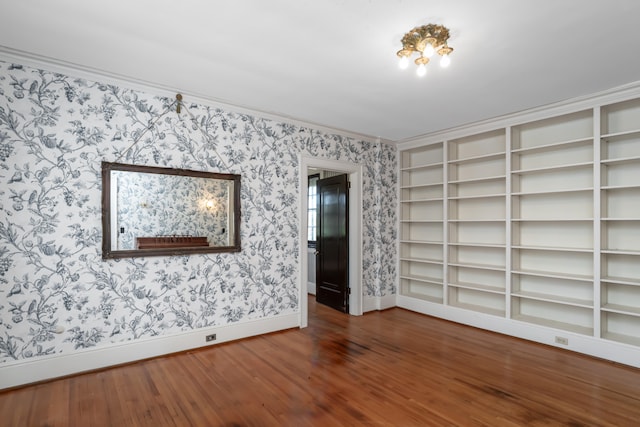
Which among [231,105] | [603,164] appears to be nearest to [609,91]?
[603,164]

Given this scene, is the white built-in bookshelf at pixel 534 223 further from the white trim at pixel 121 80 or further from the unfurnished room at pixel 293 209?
the white trim at pixel 121 80

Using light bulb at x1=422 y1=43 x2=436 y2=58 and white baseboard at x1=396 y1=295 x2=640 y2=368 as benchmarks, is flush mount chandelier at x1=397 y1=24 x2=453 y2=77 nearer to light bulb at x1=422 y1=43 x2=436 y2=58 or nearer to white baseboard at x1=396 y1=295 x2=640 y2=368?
light bulb at x1=422 y1=43 x2=436 y2=58

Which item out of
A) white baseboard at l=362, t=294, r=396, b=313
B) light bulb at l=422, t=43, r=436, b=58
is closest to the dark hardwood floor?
white baseboard at l=362, t=294, r=396, b=313

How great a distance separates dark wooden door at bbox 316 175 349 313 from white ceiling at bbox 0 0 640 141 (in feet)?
5.73

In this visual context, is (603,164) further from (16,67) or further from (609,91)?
(16,67)

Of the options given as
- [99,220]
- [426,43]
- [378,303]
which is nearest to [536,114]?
[426,43]

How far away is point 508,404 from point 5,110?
14.8 feet

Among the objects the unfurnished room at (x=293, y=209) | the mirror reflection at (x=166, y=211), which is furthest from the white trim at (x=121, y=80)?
the mirror reflection at (x=166, y=211)

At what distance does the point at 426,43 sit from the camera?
7.49 feet

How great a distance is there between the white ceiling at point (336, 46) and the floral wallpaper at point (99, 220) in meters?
0.33

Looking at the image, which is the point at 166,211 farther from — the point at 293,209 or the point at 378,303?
the point at 378,303

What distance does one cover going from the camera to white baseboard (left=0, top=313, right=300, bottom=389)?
260cm

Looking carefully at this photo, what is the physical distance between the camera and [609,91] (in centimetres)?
320

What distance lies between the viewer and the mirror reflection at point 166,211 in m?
2.98
